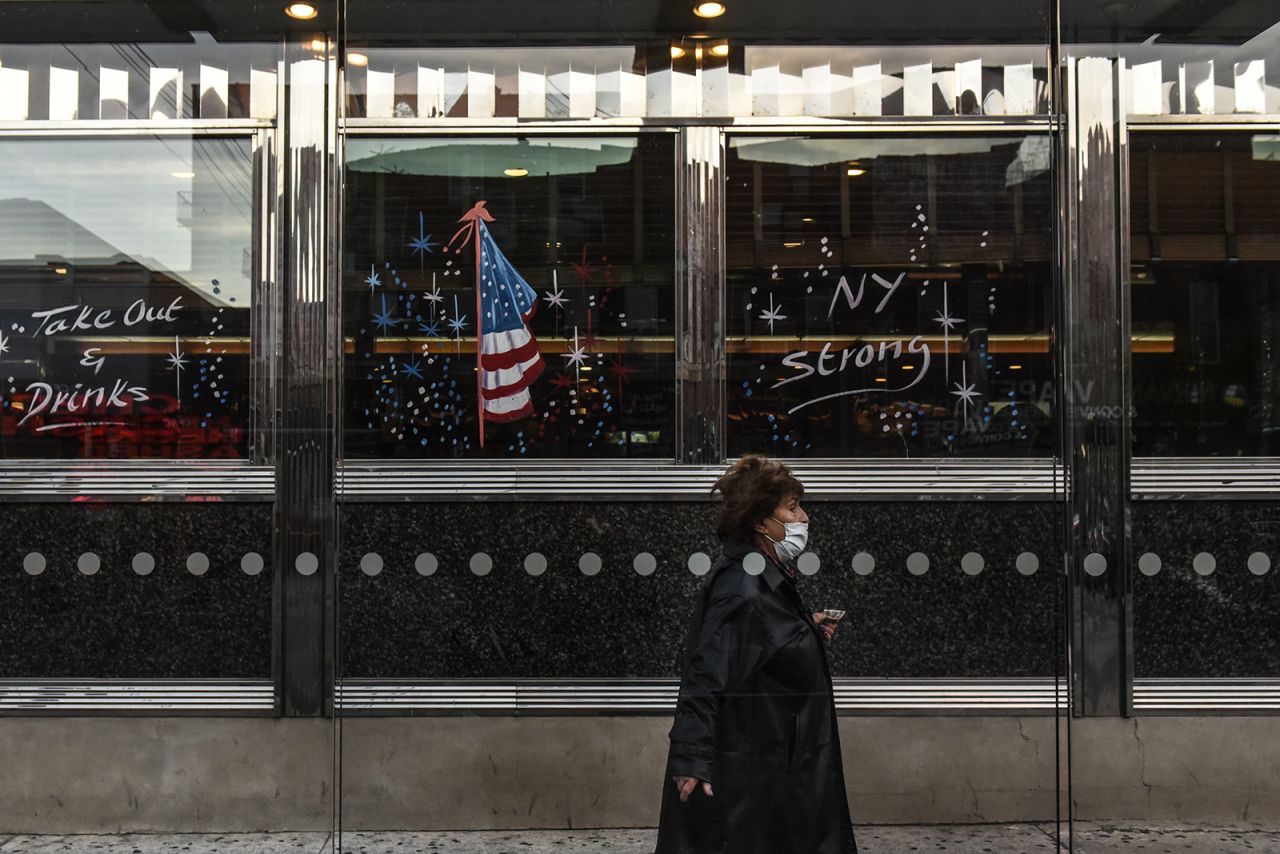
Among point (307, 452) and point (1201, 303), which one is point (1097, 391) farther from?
point (307, 452)

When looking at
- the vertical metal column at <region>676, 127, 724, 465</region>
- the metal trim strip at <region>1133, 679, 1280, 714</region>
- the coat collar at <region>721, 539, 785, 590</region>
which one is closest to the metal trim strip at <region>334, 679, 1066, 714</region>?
the metal trim strip at <region>1133, 679, 1280, 714</region>

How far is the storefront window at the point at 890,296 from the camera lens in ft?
17.1

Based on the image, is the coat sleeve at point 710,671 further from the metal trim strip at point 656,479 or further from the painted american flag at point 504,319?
the painted american flag at point 504,319

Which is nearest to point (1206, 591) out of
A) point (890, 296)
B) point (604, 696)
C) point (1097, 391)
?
point (1097, 391)

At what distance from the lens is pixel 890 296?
5242 mm

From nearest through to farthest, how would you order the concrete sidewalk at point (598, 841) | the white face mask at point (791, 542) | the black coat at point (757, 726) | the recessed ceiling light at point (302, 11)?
the black coat at point (757, 726)
the white face mask at point (791, 542)
the concrete sidewalk at point (598, 841)
the recessed ceiling light at point (302, 11)

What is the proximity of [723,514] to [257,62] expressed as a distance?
10.3 ft

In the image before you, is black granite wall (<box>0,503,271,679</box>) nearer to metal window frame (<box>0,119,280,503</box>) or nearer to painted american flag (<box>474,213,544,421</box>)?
metal window frame (<box>0,119,280,503</box>)

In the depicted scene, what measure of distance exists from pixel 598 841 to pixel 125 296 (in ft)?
10.7

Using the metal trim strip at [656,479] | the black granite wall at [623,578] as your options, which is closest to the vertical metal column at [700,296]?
the metal trim strip at [656,479]

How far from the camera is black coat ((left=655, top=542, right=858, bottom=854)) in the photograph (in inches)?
146

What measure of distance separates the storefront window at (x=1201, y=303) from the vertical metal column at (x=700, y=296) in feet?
6.19

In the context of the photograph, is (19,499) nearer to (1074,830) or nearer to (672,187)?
(672,187)

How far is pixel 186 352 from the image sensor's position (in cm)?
526
